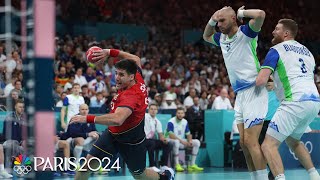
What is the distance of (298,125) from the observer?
323 inches

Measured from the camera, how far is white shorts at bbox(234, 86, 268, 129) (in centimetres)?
814

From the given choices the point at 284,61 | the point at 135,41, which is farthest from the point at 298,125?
the point at 135,41

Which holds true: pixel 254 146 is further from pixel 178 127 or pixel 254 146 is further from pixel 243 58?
pixel 178 127

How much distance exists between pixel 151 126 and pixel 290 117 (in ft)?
24.0

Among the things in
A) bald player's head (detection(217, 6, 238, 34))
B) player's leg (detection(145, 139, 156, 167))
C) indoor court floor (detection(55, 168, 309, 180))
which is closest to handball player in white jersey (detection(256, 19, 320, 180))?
bald player's head (detection(217, 6, 238, 34))

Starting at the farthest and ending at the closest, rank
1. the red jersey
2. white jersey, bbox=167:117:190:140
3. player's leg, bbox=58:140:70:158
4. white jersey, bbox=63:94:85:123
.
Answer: white jersey, bbox=167:117:190:140 < white jersey, bbox=63:94:85:123 < player's leg, bbox=58:140:70:158 < the red jersey

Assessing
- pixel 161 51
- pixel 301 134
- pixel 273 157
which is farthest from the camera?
pixel 161 51

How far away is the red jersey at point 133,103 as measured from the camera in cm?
766

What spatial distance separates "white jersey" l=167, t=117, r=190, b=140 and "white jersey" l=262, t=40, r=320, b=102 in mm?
7474

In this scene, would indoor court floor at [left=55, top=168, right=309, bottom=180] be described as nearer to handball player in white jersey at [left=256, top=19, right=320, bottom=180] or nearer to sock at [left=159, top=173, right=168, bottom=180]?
sock at [left=159, top=173, right=168, bottom=180]

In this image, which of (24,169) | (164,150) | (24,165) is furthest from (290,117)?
(164,150)

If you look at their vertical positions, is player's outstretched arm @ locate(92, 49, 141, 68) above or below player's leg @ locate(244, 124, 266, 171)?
above

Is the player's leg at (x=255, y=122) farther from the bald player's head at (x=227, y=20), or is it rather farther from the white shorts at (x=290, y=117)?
the bald player's head at (x=227, y=20)

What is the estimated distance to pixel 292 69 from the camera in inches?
319
